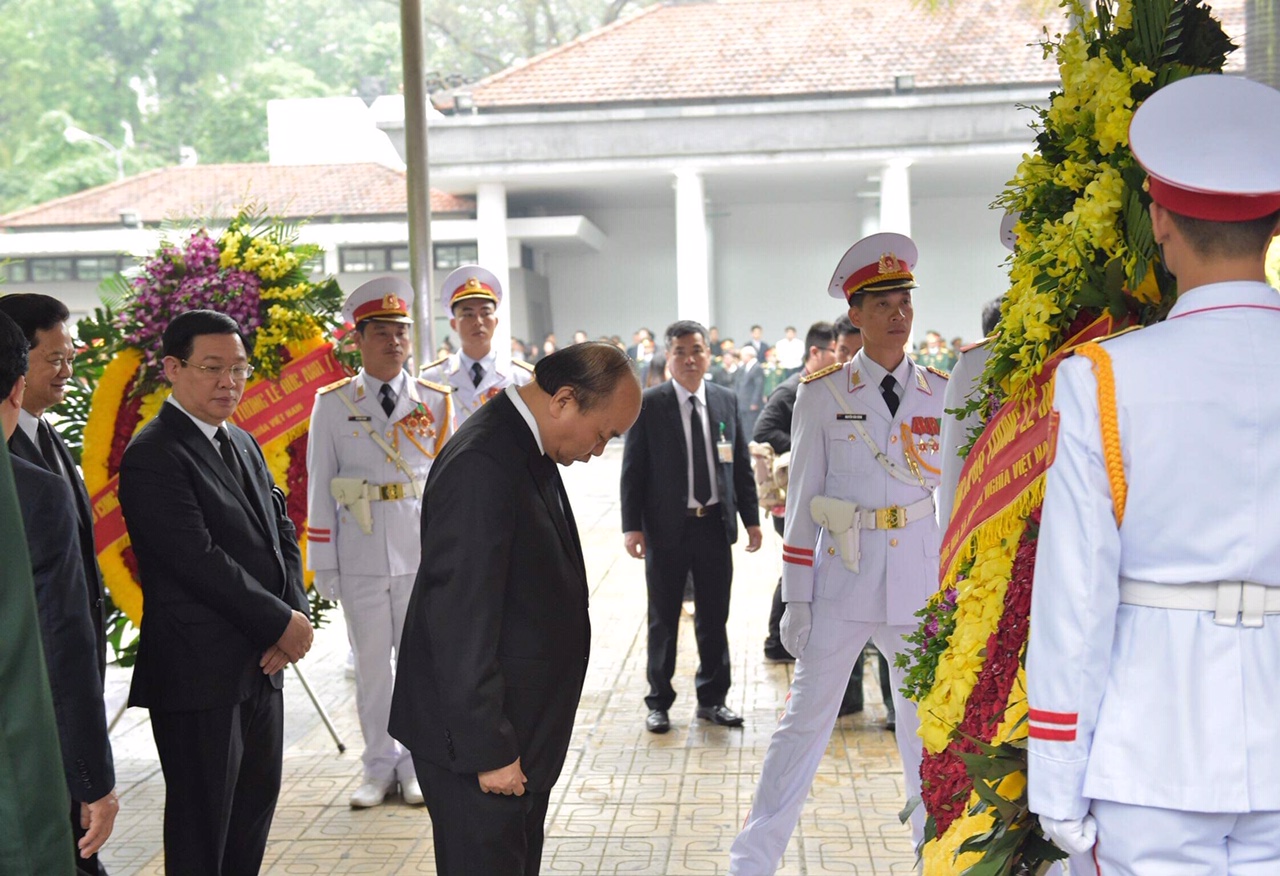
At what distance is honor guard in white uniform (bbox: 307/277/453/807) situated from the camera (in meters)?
5.46

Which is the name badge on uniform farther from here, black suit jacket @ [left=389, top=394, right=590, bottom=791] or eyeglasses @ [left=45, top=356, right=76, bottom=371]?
black suit jacket @ [left=389, top=394, right=590, bottom=791]

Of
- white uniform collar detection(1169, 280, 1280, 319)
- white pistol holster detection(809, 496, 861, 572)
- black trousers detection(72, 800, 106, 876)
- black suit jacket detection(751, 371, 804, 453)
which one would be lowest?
black trousers detection(72, 800, 106, 876)

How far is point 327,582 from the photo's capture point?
560 cm

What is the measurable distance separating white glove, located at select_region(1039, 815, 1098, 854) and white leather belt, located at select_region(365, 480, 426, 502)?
3769 mm

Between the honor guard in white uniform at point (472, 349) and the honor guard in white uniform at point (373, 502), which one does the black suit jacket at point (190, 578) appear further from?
the honor guard in white uniform at point (472, 349)

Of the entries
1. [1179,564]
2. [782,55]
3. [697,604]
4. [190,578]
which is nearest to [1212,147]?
[1179,564]

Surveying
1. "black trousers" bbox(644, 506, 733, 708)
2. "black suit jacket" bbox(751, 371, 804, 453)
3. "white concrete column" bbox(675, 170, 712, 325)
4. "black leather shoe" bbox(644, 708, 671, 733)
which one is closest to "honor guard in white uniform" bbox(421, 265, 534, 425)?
"black trousers" bbox(644, 506, 733, 708)

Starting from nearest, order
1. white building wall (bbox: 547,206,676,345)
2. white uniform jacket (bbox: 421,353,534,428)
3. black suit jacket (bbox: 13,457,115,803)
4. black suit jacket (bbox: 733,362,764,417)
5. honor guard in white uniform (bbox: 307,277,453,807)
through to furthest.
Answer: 1. black suit jacket (bbox: 13,457,115,803)
2. honor guard in white uniform (bbox: 307,277,453,807)
3. white uniform jacket (bbox: 421,353,534,428)
4. black suit jacket (bbox: 733,362,764,417)
5. white building wall (bbox: 547,206,676,345)

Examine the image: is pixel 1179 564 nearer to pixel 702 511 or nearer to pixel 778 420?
pixel 702 511

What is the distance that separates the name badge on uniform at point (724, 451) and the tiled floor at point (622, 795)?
4.28 ft

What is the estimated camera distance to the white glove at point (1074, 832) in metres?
2.18

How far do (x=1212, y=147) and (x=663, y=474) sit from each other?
A: 14.7 feet

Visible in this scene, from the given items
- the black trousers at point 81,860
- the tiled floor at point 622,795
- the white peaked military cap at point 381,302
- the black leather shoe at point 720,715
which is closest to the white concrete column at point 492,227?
the tiled floor at point 622,795

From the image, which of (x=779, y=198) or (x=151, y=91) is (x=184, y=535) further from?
(x=151, y=91)
